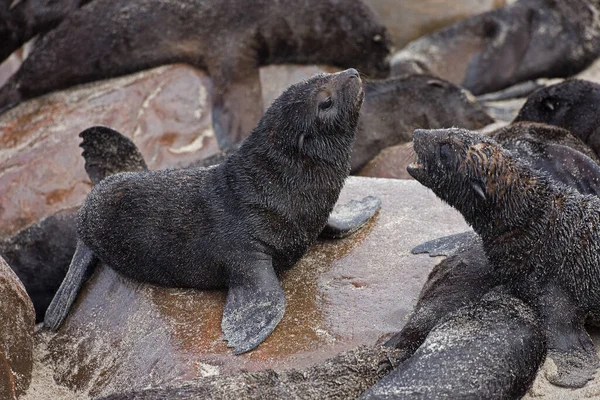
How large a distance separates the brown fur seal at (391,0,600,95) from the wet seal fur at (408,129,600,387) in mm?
6776

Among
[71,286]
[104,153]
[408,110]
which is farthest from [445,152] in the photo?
[408,110]

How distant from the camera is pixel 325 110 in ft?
19.8

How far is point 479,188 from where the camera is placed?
17.6 feet

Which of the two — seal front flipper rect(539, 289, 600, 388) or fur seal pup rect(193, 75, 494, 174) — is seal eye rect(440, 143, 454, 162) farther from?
fur seal pup rect(193, 75, 494, 174)

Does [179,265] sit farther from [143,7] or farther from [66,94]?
[143,7]

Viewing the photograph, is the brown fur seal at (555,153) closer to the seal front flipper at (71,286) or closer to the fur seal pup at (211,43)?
the seal front flipper at (71,286)

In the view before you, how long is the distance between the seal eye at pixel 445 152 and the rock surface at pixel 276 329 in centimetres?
83

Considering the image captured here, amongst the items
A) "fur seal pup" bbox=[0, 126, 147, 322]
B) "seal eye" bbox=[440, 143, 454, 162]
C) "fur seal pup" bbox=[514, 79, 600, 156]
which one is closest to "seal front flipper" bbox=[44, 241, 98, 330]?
"fur seal pup" bbox=[0, 126, 147, 322]

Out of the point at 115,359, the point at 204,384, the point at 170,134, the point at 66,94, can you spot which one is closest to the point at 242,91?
the point at 170,134

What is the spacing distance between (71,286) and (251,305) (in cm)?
155

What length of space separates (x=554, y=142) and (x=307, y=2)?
4320 millimetres

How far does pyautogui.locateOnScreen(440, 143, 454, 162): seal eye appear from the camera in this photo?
5.50 metres

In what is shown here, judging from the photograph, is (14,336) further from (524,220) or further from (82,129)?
(82,129)

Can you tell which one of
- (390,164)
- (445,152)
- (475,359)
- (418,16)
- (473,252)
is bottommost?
(418,16)
